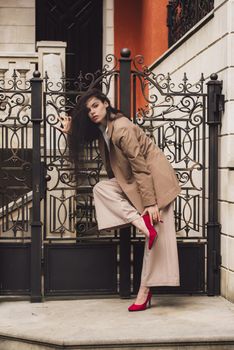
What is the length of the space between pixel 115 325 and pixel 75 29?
9.66 meters

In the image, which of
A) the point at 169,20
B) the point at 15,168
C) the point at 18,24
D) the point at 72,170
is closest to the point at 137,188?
the point at 72,170

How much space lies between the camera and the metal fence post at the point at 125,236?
297 inches

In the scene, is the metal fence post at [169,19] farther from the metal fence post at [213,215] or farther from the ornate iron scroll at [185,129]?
the metal fence post at [213,215]

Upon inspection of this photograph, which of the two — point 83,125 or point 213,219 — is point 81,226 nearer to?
point 83,125

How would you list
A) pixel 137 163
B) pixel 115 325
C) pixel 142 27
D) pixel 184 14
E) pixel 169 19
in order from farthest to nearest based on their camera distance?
pixel 142 27 < pixel 169 19 < pixel 184 14 < pixel 137 163 < pixel 115 325

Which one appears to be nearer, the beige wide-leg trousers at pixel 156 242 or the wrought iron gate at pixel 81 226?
the beige wide-leg trousers at pixel 156 242

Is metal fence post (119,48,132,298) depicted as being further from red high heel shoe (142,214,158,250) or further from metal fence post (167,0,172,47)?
metal fence post (167,0,172,47)

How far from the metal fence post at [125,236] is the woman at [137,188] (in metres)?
0.55

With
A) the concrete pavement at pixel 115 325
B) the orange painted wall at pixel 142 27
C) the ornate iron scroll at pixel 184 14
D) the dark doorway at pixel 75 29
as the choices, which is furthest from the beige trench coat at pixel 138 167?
the dark doorway at pixel 75 29

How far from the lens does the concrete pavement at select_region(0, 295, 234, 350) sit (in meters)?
5.94

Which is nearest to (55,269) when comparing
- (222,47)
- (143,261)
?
(143,261)

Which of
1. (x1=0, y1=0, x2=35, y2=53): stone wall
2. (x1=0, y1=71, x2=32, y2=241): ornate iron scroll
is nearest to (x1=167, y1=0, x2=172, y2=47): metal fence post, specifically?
(x1=0, y1=0, x2=35, y2=53): stone wall

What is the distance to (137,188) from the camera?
6.86 m

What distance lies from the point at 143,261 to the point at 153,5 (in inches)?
264
